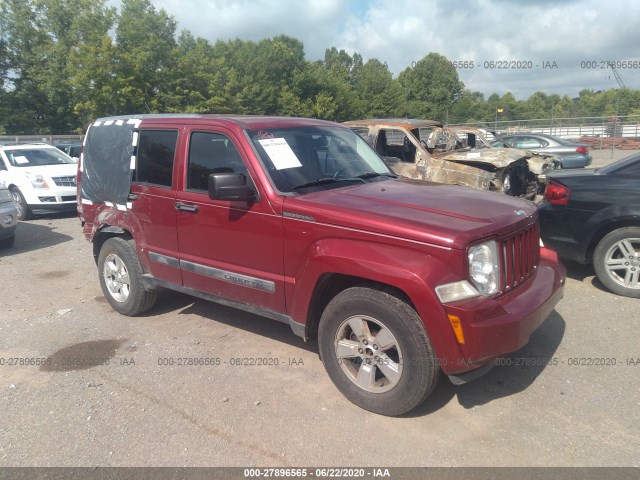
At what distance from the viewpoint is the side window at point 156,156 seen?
4.54 metres

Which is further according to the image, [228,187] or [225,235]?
[225,235]

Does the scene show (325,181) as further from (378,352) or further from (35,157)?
(35,157)

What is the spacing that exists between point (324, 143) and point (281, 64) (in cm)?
4511

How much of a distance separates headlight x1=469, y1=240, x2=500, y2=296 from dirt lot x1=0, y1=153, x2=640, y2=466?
925 mm

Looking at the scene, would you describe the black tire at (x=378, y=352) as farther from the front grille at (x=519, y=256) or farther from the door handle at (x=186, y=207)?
the door handle at (x=186, y=207)

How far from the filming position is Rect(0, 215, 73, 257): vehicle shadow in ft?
28.5

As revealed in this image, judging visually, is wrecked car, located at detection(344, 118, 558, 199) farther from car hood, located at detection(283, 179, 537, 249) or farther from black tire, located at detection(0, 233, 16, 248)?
black tire, located at detection(0, 233, 16, 248)

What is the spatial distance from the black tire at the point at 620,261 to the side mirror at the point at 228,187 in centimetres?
396

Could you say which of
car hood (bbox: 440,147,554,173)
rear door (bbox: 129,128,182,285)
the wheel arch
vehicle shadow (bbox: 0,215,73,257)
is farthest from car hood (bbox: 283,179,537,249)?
vehicle shadow (bbox: 0,215,73,257)

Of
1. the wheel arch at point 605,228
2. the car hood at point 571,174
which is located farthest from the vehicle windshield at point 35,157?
the wheel arch at point 605,228

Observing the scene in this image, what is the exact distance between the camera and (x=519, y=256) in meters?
3.50

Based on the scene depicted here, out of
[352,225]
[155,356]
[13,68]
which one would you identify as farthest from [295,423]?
[13,68]

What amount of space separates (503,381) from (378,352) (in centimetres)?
115

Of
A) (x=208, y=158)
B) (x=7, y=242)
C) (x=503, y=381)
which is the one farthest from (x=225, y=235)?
(x=7, y=242)
